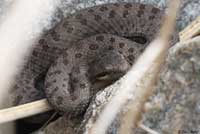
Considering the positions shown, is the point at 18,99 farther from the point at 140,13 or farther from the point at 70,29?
the point at 140,13

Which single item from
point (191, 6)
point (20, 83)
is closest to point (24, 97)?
point (20, 83)

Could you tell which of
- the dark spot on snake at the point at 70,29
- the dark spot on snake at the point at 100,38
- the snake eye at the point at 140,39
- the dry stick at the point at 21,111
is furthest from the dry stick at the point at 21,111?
the snake eye at the point at 140,39

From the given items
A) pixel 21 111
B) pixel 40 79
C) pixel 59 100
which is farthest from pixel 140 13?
pixel 21 111

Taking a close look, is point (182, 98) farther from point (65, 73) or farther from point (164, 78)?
point (65, 73)

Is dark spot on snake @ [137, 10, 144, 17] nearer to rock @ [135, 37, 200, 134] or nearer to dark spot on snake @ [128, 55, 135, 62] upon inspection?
dark spot on snake @ [128, 55, 135, 62]

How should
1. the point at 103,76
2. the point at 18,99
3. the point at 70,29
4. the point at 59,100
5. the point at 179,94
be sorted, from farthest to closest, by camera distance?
the point at 70,29 < the point at 18,99 < the point at 103,76 < the point at 59,100 < the point at 179,94

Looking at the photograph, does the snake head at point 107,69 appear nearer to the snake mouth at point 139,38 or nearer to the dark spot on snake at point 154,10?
the snake mouth at point 139,38
